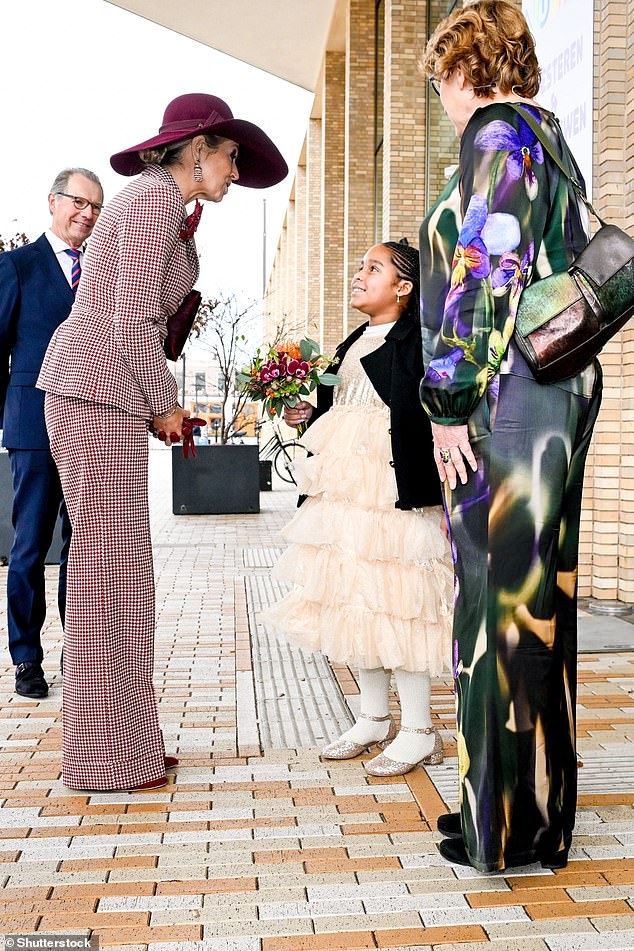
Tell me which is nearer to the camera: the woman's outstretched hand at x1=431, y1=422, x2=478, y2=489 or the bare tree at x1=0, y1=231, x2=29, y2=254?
the woman's outstretched hand at x1=431, y1=422, x2=478, y2=489

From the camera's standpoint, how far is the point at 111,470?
→ 3.07 metres

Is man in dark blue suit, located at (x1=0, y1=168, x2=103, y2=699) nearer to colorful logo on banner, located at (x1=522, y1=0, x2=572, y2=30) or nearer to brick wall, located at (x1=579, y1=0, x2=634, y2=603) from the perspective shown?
brick wall, located at (x1=579, y1=0, x2=634, y2=603)

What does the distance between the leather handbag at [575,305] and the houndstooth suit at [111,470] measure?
3.95ft

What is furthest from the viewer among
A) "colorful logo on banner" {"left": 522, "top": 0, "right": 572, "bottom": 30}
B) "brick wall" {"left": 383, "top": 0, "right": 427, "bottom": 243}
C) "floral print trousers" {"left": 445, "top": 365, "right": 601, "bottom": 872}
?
"brick wall" {"left": 383, "top": 0, "right": 427, "bottom": 243}

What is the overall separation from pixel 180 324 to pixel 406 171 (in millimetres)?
9470

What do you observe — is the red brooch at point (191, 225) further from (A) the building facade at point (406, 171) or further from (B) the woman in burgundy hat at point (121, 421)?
(A) the building facade at point (406, 171)

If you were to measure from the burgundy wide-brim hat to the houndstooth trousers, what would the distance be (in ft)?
2.68

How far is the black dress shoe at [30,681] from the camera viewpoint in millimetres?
4238

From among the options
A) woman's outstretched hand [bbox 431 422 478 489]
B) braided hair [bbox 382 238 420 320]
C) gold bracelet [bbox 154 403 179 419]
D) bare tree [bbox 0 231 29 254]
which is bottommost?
woman's outstretched hand [bbox 431 422 478 489]

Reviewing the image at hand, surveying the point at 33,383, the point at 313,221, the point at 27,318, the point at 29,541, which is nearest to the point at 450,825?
the point at 29,541

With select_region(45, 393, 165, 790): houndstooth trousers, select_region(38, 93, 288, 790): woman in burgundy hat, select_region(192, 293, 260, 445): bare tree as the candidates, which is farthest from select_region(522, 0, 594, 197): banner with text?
select_region(192, 293, 260, 445): bare tree

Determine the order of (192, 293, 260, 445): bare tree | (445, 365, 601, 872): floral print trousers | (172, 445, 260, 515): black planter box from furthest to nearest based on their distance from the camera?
(192, 293, 260, 445): bare tree
(172, 445, 260, 515): black planter box
(445, 365, 601, 872): floral print trousers

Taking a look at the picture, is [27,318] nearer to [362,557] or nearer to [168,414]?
[168,414]

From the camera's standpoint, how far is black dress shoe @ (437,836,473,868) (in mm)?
2554
